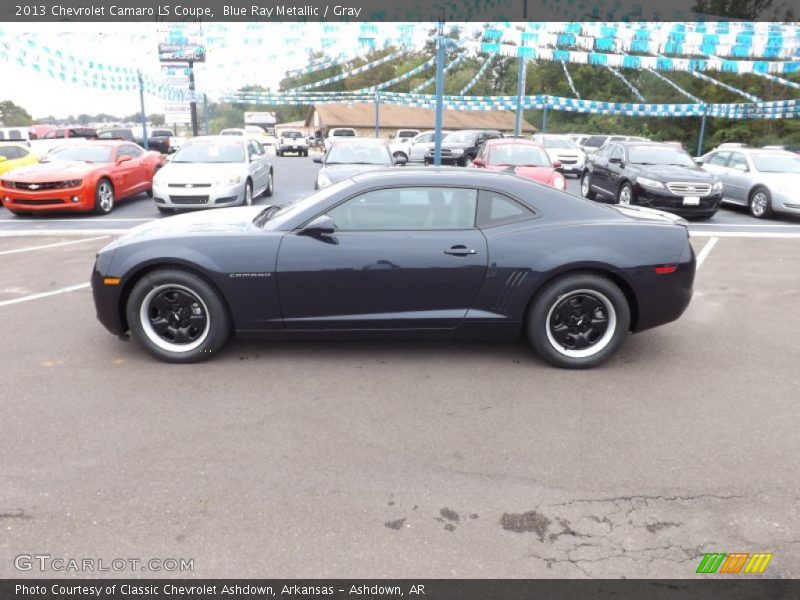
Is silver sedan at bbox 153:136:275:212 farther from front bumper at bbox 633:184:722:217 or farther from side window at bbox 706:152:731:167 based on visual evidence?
side window at bbox 706:152:731:167

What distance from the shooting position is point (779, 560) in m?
2.62

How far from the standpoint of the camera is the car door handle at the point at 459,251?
14.7 feet

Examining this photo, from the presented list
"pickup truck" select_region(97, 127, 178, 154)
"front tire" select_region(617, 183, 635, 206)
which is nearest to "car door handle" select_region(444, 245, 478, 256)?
"front tire" select_region(617, 183, 635, 206)

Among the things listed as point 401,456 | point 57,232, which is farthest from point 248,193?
point 401,456

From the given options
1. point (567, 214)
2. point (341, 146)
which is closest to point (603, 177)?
point (341, 146)

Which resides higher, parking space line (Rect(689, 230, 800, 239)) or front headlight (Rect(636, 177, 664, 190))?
front headlight (Rect(636, 177, 664, 190))

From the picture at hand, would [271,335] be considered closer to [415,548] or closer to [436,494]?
[436,494]

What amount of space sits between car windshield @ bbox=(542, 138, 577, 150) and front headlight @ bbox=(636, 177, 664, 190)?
492 inches

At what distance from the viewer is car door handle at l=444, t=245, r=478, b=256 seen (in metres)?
4.49

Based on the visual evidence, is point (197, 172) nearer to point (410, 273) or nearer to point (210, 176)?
point (210, 176)

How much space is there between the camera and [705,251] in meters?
9.41

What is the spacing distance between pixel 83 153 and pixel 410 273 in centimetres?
1103

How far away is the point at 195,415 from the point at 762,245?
31.5 ft

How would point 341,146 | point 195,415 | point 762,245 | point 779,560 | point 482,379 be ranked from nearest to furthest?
1. point 779,560
2. point 195,415
3. point 482,379
4. point 762,245
5. point 341,146
